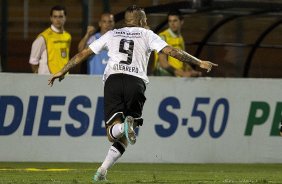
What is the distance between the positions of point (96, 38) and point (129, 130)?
597 cm

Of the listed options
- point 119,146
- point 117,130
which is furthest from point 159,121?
point 117,130

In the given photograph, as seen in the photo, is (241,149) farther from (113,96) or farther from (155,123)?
(113,96)

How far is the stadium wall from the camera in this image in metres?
15.8

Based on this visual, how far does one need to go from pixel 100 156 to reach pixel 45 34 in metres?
2.24

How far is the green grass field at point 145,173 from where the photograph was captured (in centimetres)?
1210

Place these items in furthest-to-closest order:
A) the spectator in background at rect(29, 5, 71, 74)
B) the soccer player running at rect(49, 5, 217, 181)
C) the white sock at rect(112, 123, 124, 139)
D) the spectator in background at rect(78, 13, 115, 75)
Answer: the spectator in background at rect(78, 13, 115, 75)
the spectator in background at rect(29, 5, 71, 74)
the soccer player running at rect(49, 5, 217, 181)
the white sock at rect(112, 123, 124, 139)

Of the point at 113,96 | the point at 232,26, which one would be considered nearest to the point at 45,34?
the point at 113,96

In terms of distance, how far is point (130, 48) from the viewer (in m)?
12.0

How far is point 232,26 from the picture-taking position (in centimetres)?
2227

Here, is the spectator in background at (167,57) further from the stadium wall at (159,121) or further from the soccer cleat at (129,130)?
the soccer cleat at (129,130)

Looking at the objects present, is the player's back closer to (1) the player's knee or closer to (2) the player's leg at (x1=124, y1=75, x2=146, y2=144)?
(2) the player's leg at (x1=124, y1=75, x2=146, y2=144)

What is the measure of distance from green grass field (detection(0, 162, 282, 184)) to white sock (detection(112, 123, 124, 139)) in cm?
53

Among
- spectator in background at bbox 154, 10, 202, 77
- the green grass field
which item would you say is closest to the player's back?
the green grass field

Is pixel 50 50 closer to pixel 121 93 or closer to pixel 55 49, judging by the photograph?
pixel 55 49
